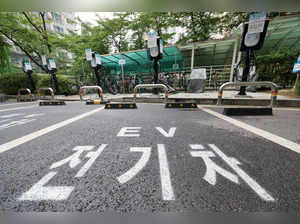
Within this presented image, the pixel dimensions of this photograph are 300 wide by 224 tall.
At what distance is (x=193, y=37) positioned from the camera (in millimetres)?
11672

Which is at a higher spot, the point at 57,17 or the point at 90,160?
the point at 57,17

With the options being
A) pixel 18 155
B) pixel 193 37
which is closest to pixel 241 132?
pixel 18 155

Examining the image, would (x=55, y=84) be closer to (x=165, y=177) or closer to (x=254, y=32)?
(x=165, y=177)

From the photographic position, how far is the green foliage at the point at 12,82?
391 inches

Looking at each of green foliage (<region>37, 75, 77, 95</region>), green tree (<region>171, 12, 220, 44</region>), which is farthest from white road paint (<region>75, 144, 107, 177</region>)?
green tree (<region>171, 12, 220, 44</region>)

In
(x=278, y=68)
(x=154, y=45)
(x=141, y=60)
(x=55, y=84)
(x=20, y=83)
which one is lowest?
(x=55, y=84)

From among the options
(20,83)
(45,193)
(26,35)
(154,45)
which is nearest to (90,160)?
(45,193)

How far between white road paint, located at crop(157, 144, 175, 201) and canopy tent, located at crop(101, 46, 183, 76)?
9058 mm

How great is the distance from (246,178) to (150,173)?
793mm

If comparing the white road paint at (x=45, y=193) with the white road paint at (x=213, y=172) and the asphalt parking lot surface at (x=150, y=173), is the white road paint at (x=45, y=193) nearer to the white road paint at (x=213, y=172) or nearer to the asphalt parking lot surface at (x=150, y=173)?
the asphalt parking lot surface at (x=150, y=173)

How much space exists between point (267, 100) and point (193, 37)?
968 cm

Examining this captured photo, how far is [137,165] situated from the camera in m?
1.25

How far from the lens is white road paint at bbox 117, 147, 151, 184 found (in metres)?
1.08

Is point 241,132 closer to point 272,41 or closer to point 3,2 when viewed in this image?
point 3,2
